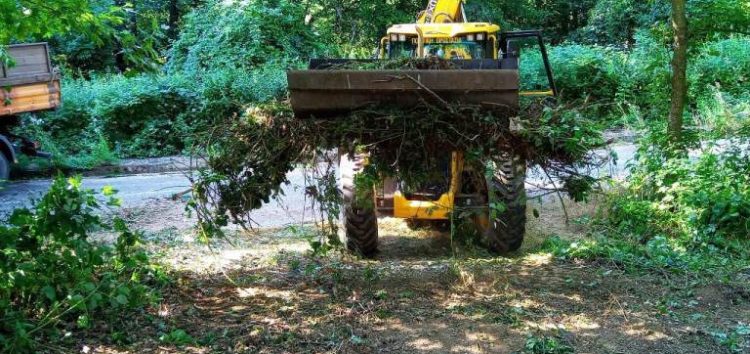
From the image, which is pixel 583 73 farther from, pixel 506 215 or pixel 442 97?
pixel 442 97

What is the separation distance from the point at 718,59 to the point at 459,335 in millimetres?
16862

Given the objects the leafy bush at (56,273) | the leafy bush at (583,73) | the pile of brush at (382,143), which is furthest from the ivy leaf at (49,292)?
the leafy bush at (583,73)

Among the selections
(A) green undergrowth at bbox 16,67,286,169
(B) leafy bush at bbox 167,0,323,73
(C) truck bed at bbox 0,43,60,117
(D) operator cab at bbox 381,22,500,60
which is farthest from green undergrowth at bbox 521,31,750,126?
(C) truck bed at bbox 0,43,60,117

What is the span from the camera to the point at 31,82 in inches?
503

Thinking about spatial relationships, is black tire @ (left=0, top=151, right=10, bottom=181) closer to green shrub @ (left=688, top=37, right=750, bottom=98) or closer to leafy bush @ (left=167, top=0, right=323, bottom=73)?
leafy bush @ (left=167, top=0, right=323, bottom=73)

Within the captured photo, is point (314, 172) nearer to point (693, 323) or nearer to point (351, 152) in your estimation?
point (351, 152)

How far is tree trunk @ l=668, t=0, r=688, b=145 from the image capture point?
852 cm

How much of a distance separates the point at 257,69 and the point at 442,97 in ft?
46.8

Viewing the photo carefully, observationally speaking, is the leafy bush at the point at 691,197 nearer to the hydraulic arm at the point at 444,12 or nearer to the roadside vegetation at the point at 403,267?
the roadside vegetation at the point at 403,267

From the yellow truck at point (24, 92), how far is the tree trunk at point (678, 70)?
9.96 m

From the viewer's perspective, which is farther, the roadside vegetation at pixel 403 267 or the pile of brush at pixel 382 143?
the pile of brush at pixel 382 143

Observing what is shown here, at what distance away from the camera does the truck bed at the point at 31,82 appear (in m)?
12.3

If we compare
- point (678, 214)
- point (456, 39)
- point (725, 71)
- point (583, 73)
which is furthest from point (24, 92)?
point (725, 71)

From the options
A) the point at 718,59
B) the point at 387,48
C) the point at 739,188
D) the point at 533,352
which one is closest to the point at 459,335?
the point at 533,352
